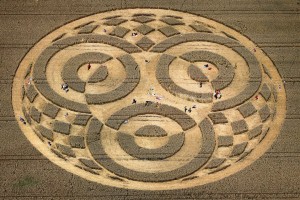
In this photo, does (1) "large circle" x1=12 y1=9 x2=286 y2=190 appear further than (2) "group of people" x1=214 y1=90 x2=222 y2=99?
No

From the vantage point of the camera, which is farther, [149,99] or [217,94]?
[217,94]

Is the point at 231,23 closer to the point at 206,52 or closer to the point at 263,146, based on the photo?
the point at 206,52

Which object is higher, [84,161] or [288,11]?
[288,11]

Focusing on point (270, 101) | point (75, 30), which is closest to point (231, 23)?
point (270, 101)

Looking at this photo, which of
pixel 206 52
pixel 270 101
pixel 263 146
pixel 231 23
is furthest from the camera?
pixel 231 23

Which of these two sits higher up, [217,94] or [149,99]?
[217,94]

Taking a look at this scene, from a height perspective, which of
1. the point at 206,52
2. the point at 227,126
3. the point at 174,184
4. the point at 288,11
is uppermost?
the point at 288,11

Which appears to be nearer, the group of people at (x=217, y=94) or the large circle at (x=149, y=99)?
the large circle at (x=149, y=99)

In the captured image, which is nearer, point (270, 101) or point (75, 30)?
point (270, 101)
